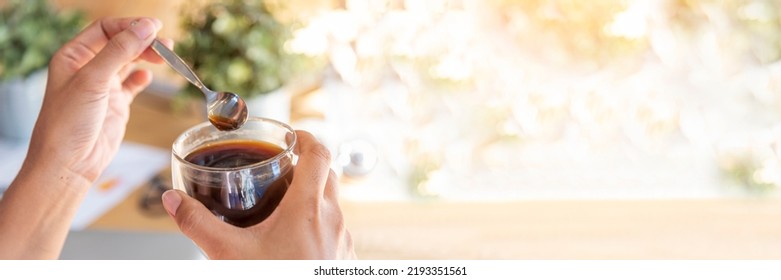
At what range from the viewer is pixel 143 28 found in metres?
0.81

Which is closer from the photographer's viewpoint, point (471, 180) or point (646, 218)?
point (646, 218)

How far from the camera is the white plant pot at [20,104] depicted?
1.31m

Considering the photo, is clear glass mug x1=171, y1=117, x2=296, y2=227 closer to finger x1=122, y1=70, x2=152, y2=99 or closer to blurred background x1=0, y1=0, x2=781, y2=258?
finger x1=122, y1=70, x2=152, y2=99

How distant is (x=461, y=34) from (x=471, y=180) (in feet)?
1.03

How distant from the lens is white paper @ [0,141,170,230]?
116cm

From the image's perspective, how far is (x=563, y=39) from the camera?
1.66 metres

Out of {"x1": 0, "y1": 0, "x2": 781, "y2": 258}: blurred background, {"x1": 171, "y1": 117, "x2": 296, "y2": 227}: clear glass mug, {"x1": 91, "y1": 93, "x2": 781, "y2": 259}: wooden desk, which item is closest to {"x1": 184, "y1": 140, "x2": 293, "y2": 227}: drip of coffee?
{"x1": 171, "y1": 117, "x2": 296, "y2": 227}: clear glass mug

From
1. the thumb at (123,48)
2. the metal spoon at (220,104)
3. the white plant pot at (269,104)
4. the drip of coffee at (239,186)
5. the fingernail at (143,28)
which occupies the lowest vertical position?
the drip of coffee at (239,186)

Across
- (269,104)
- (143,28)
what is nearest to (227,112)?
(143,28)

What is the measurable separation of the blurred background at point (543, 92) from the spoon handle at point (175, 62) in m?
0.61

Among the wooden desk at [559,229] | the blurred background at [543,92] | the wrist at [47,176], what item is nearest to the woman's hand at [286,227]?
the wrist at [47,176]

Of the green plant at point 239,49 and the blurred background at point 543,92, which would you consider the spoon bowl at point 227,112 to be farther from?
the blurred background at point 543,92

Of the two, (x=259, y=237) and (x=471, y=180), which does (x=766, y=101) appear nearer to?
(x=471, y=180)

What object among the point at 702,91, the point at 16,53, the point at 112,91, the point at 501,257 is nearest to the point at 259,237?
the point at 112,91
